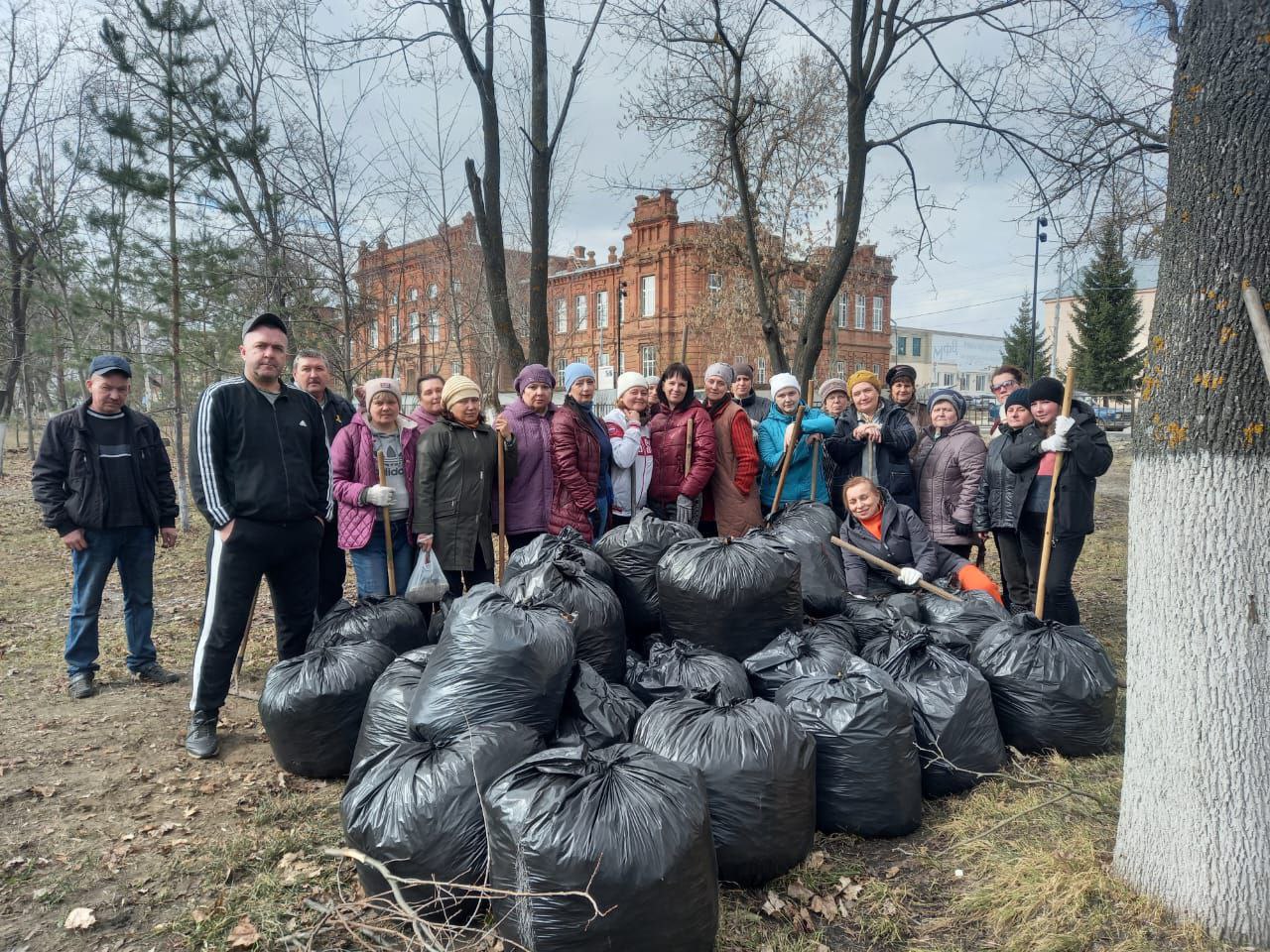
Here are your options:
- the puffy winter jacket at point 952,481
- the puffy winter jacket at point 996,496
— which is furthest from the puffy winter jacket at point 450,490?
the puffy winter jacket at point 996,496

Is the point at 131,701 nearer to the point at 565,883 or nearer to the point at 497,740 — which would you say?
the point at 497,740

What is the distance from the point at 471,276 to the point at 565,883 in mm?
13675

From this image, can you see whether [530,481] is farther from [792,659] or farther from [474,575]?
[792,659]

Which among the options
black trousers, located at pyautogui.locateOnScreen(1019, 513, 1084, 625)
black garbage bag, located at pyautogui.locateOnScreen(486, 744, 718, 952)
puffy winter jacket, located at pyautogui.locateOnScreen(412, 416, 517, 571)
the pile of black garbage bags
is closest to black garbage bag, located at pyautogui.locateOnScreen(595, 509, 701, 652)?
the pile of black garbage bags

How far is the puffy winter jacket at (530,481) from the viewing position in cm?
467

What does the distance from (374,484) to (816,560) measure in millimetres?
2550

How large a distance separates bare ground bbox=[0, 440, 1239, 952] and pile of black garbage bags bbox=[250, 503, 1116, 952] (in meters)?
0.15

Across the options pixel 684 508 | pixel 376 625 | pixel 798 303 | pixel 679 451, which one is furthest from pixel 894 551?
→ pixel 798 303

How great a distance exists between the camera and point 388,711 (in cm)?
291

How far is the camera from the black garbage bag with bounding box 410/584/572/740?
2604 mm

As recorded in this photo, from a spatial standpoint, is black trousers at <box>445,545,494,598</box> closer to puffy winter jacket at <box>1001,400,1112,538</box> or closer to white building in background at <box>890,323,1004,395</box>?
puffy winter jacket at <box>1001,400,1112,538</box>

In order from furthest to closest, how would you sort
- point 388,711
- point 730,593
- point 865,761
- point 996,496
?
point 996,496 < point 730,593 < point 388,711 < point 865,761

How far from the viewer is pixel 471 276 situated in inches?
567

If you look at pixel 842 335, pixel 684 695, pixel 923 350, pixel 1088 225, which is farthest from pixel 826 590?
pixel 923 350
